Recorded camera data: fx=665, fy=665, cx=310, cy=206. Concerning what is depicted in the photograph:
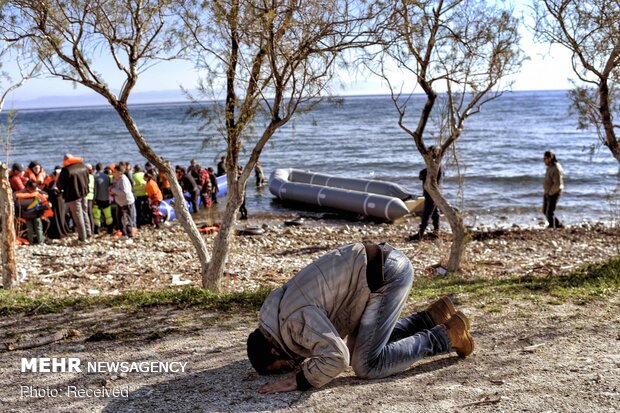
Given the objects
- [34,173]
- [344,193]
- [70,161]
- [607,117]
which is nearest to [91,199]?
[70,161]

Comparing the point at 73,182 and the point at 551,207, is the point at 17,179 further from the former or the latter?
the point at 551,207

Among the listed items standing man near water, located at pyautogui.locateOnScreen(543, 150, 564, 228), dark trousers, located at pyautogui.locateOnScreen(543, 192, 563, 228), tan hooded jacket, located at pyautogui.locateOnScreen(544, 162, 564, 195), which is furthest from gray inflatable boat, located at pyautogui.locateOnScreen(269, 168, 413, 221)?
tan hooded jacket, located at pyautogui.locateOnScreen(544, 162, 564, 195)

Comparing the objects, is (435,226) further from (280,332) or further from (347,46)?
(280,332)

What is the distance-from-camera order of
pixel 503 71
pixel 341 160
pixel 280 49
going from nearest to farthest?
pixel 280 49 → pixel 503 71 → pixel 341 160

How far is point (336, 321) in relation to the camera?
455cm

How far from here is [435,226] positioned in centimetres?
1593

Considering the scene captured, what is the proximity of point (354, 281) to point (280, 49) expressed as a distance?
395 cm

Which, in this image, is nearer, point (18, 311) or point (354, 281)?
point (354, 281)

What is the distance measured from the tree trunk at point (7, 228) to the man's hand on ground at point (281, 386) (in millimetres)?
6062

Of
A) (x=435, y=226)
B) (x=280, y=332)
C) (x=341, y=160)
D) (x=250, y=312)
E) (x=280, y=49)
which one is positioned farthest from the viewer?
(x=341, y=160)

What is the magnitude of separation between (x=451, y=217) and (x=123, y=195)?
7.77 m

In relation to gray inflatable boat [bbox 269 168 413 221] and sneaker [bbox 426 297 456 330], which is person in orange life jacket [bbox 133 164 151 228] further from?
sneaker [bbox 426 297 456 330]

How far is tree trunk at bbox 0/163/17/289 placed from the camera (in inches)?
356

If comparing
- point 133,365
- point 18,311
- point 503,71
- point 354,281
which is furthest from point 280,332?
point 503,71
